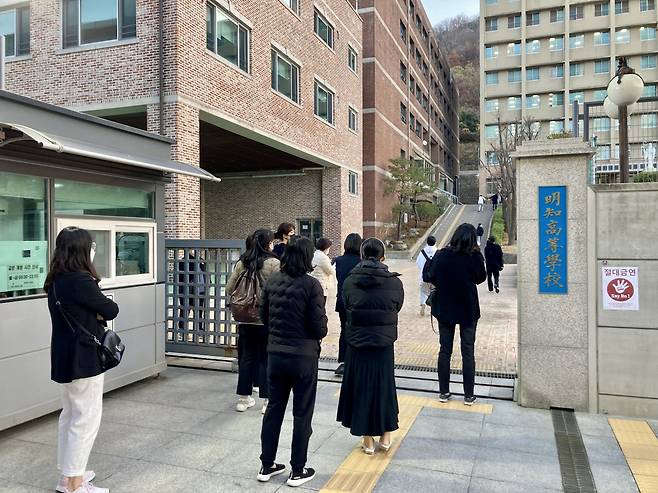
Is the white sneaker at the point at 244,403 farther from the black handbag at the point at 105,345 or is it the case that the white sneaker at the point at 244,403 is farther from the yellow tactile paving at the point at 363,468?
the black handbag at the point at 105,345

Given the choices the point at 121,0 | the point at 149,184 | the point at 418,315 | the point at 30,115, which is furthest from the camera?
the point at 121,0

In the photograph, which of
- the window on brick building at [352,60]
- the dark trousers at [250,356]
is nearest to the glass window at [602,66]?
the window on brick building at [352,60]

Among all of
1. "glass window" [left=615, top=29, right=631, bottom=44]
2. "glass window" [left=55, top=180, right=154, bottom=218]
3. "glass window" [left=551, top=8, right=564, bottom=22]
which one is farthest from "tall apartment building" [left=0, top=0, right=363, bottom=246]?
"glass window" [left=615, top=29, right=631, bottom=44]

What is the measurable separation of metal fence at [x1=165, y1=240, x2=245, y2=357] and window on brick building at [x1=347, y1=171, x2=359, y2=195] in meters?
18.1

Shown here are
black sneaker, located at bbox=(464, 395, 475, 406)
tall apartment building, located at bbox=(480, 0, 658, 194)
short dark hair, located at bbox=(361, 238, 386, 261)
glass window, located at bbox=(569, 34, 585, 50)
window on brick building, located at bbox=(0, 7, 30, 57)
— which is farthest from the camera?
glass window, located at bbox=(569, 34, 585, 50)

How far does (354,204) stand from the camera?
25.5 meters

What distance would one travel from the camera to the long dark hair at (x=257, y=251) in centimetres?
496

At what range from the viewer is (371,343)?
391 cm

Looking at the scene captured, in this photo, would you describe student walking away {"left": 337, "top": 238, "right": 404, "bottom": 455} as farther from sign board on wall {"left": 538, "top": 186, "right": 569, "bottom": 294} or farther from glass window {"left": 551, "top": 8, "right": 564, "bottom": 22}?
glass window {"left": 551, "top": 8, "right": 564, "bottom": 22}

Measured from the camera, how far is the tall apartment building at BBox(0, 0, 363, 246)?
1220 cm

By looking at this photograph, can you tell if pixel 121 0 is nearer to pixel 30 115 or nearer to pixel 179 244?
pixel 179 244

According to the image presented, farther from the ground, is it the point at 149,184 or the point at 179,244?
the point at 149,184

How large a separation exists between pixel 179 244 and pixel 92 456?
3.53 meters

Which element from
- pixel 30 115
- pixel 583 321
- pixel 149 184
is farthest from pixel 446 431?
pixel 30 115
